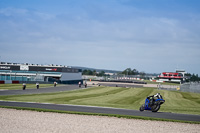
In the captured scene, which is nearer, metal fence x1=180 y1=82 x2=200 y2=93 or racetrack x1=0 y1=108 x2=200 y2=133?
racetrack x1=0 y1=108 x2=200 y2=133

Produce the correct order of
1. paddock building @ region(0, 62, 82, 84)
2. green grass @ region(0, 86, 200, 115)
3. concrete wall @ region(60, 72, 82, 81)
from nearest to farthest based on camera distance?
1. green grass @ region(0, 86, 200, 115)
2. paddock building @ region(0, 62, 82, 84)
3. concrete wall @ region(60, 72, 82, 81)

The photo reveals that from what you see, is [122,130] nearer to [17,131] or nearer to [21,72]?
[17,131]

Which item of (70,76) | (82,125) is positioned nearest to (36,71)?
(70,76)

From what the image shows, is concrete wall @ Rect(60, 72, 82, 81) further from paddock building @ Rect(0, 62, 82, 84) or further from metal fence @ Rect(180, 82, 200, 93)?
metal fence @ Rect(180, 82, 200, 93)

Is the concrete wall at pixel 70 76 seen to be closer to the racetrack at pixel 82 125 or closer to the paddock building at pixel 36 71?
the paddock building at pixel 36 71

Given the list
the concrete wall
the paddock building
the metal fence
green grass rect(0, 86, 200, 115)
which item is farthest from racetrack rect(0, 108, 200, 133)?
the concrete wall

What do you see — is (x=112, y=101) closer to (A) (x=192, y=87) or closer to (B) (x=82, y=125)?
(B) (x=82, y=125)

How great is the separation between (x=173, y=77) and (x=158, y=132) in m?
181

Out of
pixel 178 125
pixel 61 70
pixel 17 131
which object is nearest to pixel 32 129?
pixel 17 131

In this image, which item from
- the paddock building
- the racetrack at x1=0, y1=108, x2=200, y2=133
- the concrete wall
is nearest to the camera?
the racetrack at x1=0, y1=108, x2=200, y2=133

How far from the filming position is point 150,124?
17.6m

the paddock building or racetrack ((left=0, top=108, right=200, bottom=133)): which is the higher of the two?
the paddock building

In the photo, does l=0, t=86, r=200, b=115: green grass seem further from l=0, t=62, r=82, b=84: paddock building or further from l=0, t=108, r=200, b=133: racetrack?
l=0, t=62, r=82, b=84: paddock building

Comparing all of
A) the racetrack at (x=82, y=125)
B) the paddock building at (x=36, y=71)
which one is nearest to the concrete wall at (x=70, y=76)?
the paddock building at (x=36, y=71)
